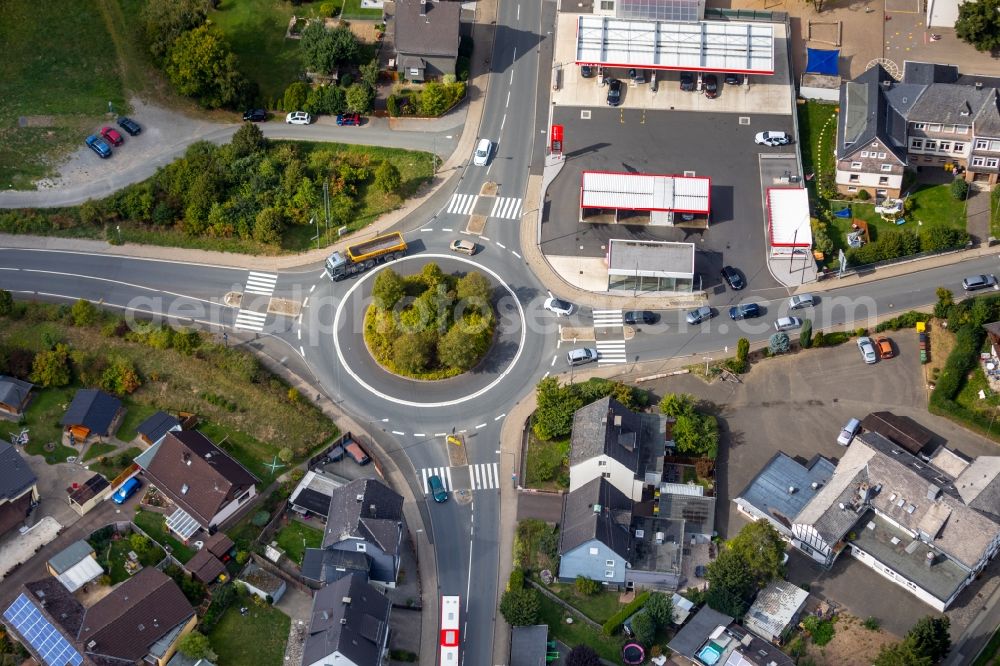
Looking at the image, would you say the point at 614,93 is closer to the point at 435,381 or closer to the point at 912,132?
the point at 912,132

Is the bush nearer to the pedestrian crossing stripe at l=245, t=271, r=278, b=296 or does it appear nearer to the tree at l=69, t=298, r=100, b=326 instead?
the pedestrian crossing stripe at l=245, t=271, r=278, b=296

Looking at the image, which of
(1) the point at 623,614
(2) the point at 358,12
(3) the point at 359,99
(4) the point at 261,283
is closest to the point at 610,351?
(1) the point at 623,614

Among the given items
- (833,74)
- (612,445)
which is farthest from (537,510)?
(833,74)

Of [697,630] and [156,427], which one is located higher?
[156,427]

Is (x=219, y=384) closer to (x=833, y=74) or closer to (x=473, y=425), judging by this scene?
(x=473, y=425)

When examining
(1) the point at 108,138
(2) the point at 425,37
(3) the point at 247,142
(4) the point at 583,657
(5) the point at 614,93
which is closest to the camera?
(4) the point at 583,657
